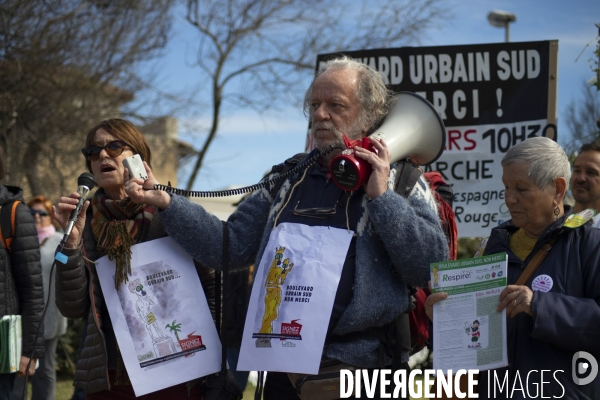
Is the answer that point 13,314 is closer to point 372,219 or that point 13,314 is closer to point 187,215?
point 187,215

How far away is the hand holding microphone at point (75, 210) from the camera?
3.03 m

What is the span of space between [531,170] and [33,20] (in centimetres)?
908

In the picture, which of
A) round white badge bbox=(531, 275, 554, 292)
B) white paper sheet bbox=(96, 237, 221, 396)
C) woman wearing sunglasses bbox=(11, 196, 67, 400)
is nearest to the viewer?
round white badge bbox=(531, 275, 554, 292)

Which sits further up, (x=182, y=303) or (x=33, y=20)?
(x=33, y=20)

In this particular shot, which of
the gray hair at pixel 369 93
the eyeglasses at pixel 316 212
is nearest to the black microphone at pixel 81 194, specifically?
the eyeglasses at pixel 316 212

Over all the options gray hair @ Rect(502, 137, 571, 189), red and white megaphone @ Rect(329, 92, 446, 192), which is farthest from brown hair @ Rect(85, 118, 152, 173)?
gray hair @ Rect(502, 137, 571, 189)

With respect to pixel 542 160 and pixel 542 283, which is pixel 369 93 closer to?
pixel 542 160

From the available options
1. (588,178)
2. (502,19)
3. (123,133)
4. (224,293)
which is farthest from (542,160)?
(502,19)

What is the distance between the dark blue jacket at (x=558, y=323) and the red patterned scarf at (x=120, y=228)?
1.55m

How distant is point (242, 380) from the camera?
6.00m

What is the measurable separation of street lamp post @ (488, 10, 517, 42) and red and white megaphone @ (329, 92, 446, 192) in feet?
21.5

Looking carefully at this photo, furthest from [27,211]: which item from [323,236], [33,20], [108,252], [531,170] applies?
[33,20]

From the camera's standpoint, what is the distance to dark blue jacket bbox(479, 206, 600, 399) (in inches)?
93.7

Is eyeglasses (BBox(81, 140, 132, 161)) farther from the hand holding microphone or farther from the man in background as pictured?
the man in background
